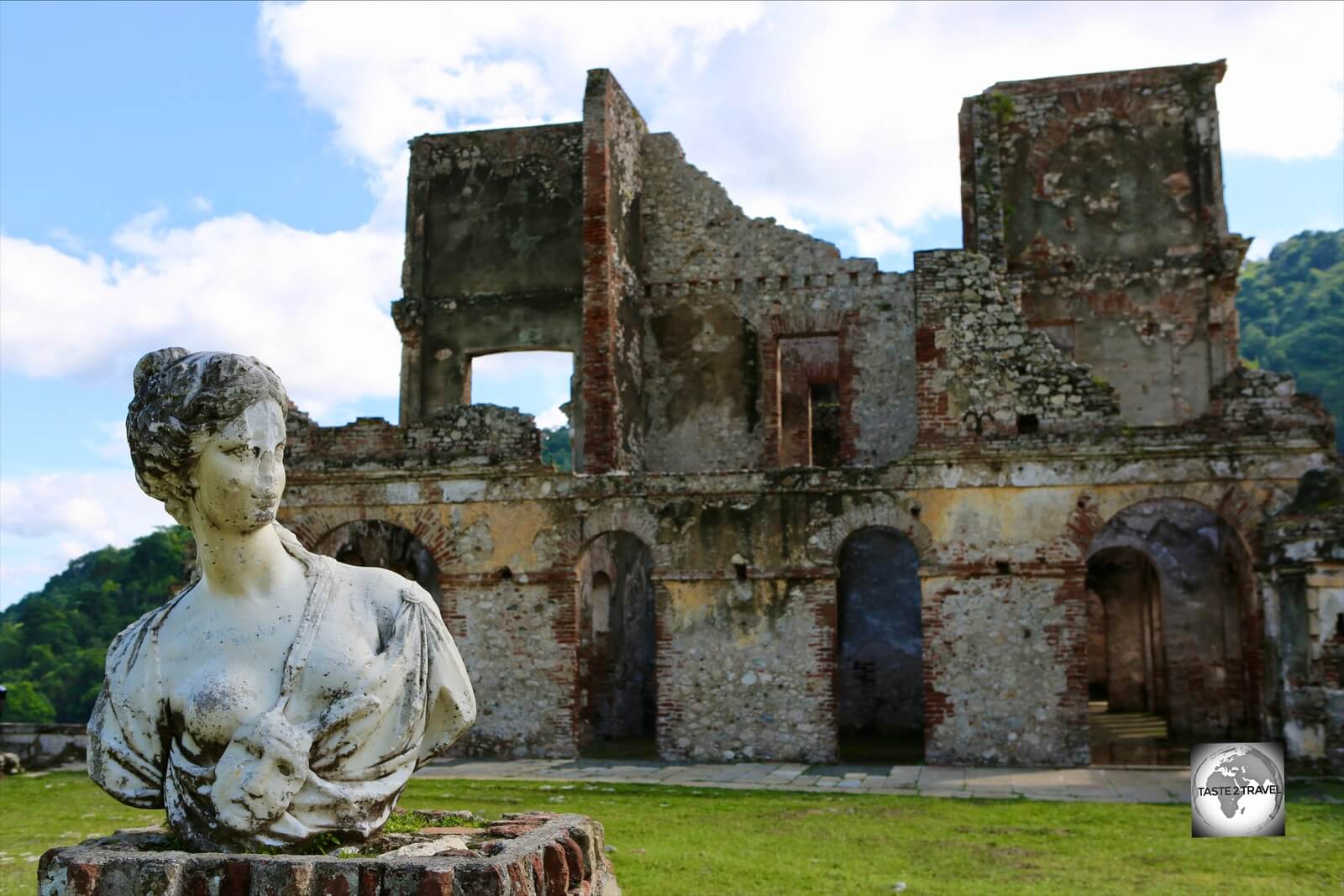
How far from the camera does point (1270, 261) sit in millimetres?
45594

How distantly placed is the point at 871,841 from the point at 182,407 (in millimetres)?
7487

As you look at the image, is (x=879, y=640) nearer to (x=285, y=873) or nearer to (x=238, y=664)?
(x=238, y=664)

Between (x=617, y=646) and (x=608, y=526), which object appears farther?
(x=617, y=646)

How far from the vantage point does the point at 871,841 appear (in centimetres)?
968

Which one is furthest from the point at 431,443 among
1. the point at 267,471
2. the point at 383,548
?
the point at 267,471

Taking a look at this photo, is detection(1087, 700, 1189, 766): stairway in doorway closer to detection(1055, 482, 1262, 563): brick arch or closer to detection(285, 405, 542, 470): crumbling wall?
detection(1055, 482, 1262, 563): brick arch

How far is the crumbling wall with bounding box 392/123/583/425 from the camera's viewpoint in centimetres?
1998

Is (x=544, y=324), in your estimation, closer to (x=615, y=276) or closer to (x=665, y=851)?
(x=615, y=276)

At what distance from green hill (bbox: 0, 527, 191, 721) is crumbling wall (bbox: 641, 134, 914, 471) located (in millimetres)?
14028

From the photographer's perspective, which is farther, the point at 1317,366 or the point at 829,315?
the point at 1317,366

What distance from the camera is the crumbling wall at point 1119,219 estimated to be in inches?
730

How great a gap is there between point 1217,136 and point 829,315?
619 centimetres

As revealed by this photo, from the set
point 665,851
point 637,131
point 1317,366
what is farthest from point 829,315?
point 1317,366

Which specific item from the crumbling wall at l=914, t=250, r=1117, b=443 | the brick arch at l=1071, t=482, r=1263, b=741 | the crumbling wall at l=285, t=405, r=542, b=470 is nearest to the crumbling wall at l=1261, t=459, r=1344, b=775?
the brick arch at l=1071, t=482, r=1263, b=741
